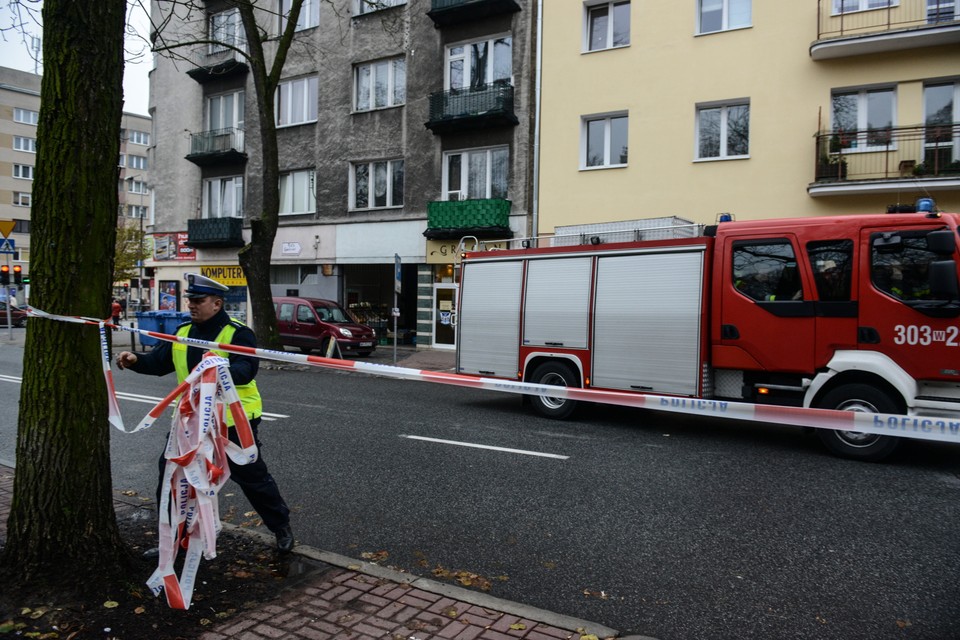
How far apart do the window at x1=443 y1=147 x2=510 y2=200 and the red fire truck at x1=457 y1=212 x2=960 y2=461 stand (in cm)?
1002

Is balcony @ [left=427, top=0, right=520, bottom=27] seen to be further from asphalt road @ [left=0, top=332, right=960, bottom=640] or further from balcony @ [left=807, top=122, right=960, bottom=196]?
asphalt road @ [left=0, top=332, right=960, bottom=640]

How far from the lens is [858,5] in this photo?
14.9m

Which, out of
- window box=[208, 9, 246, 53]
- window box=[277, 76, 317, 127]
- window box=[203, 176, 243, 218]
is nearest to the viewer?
window box=[277, 76, 317, 127]

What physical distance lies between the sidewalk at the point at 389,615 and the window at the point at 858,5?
1610 cm

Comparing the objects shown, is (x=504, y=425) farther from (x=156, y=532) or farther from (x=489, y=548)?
(x=156, y=532)

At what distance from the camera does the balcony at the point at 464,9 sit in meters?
19.4

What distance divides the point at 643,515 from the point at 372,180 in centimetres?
1912

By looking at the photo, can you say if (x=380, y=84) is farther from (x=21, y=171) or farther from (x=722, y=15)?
(x=21, y=171)

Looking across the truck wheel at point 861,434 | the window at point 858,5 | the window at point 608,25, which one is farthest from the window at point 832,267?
the window at point 608,25

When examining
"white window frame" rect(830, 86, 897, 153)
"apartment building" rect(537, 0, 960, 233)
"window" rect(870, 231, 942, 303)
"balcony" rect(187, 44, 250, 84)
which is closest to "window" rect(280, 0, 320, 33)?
"balcony" rect(187, 44, 250, 84)

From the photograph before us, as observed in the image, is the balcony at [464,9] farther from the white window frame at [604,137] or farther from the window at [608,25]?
the white window frame at [604,137]

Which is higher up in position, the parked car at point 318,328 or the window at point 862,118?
the window at point 862,118

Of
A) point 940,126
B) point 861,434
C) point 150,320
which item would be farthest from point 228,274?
point 861,434

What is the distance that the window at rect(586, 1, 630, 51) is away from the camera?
58.3 feet
